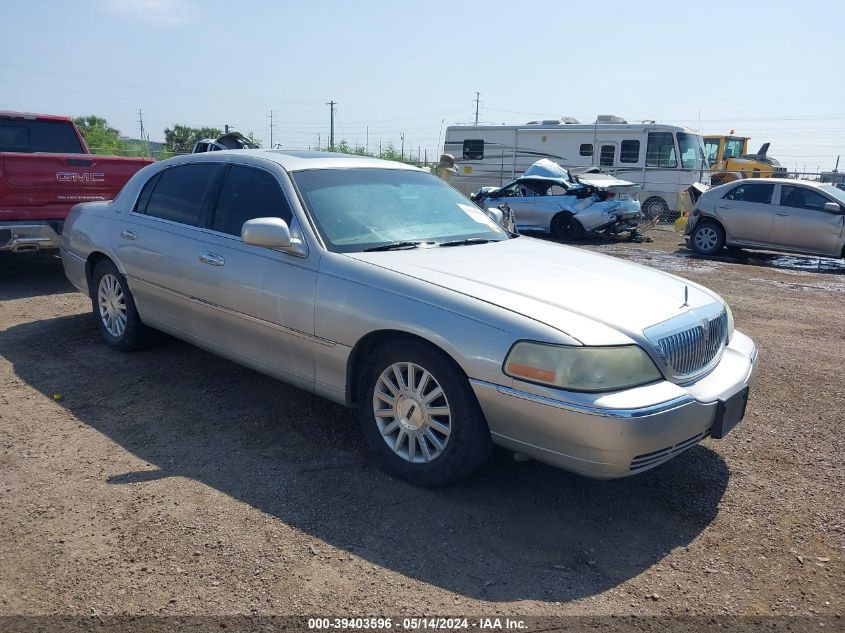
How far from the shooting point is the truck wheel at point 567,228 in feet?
52.0

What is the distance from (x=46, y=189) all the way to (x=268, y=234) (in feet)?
17.1

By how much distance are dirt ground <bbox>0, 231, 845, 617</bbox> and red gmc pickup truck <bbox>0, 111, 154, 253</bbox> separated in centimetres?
313

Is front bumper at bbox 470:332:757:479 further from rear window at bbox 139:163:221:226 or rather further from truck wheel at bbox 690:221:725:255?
truck wheel at bbox 690:221:725:255

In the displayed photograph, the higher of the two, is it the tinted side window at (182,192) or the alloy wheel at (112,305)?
the tinted side window at (182,192)

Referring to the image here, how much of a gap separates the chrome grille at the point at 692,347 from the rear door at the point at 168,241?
294 cm

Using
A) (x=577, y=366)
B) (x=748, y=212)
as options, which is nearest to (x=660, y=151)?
(x=748, y=212)

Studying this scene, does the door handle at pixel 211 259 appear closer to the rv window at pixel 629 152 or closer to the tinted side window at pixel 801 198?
the tinted side window at pixel 801 198

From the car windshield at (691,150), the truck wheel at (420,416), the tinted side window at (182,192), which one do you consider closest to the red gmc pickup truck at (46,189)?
the tinted side window at (182,192)

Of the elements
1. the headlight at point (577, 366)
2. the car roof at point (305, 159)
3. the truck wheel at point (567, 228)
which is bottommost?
the truck wheel at point (567, 228)

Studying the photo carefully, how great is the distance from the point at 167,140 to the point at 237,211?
3961 centimetres

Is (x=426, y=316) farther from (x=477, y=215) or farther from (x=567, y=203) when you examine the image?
(x=567, y=203)

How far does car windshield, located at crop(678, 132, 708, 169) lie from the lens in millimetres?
20188

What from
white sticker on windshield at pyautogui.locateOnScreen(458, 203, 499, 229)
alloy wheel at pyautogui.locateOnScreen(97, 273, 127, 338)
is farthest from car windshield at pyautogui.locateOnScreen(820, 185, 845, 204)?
alloy wheel at pyautogui.locateOnScreen(97, 273, 127, 338)

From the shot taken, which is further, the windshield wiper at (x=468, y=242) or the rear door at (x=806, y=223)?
the rear door at (x=806, y=223)
